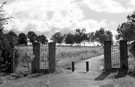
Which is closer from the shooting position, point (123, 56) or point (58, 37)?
point (123, 56)

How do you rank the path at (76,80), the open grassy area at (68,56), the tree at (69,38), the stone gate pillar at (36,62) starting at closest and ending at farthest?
the path at (76,80) → the stone gate pillar at (36,62) → the open grassy area at (68,56) → the tree at (69,38)

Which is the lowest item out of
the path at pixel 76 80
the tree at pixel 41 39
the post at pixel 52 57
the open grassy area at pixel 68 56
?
the path at pixel 76 80

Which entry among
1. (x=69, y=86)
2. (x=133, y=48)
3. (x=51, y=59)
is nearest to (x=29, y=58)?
(x=51, y=59)

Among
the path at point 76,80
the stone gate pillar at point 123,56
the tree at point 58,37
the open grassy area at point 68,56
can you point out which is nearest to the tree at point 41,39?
the tree at point 58,37

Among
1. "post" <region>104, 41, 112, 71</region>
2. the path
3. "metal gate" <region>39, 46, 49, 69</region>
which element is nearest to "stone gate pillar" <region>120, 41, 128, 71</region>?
"post" <region>104, 41, 112, 71</region>

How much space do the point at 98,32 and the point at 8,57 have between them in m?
85.7

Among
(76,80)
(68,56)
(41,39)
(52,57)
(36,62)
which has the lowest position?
(76,80)

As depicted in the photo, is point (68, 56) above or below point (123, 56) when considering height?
below

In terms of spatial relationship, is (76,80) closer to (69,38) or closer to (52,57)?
(52,57)

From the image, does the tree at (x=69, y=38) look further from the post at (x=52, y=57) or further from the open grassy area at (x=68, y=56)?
the post at (x=52, y=57)

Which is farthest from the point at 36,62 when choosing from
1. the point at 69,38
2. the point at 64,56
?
the point at 69,38

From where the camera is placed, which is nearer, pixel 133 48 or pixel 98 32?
pixel 133 48

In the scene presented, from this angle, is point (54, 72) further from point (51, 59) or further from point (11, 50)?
point (11, 50)

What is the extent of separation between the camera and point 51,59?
18.3 metres
